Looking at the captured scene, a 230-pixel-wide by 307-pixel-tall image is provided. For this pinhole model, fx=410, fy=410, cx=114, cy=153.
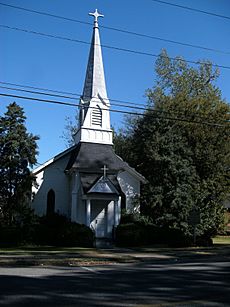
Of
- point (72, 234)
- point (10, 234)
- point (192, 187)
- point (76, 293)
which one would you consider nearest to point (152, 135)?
point (192, 187)

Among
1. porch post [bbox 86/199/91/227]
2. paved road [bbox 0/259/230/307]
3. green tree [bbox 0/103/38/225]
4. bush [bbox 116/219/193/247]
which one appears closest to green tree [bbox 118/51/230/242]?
bush [bbox 116/219/193/247]

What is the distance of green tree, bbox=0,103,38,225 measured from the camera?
27.8m

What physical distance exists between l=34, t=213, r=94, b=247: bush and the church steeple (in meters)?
7.29

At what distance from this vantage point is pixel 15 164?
28.0 meters

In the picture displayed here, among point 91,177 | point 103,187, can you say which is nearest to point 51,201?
point 91,177

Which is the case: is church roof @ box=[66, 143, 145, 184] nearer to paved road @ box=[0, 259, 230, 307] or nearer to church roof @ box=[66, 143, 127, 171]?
church roof @ box=[66, 143, 127, 171]

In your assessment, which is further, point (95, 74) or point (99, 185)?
point (95, 74)

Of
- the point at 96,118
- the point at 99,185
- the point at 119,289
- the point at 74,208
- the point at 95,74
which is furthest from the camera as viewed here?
the point at 95,74

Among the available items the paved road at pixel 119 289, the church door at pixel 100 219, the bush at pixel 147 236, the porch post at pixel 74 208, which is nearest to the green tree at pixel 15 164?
the porch post at pixel 74 208

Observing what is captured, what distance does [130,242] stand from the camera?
27.6 metres

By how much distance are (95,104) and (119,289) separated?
25393mm

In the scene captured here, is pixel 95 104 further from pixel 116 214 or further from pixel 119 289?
pixel 119 289

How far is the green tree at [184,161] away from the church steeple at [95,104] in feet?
9.86

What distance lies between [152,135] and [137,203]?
5384mm
